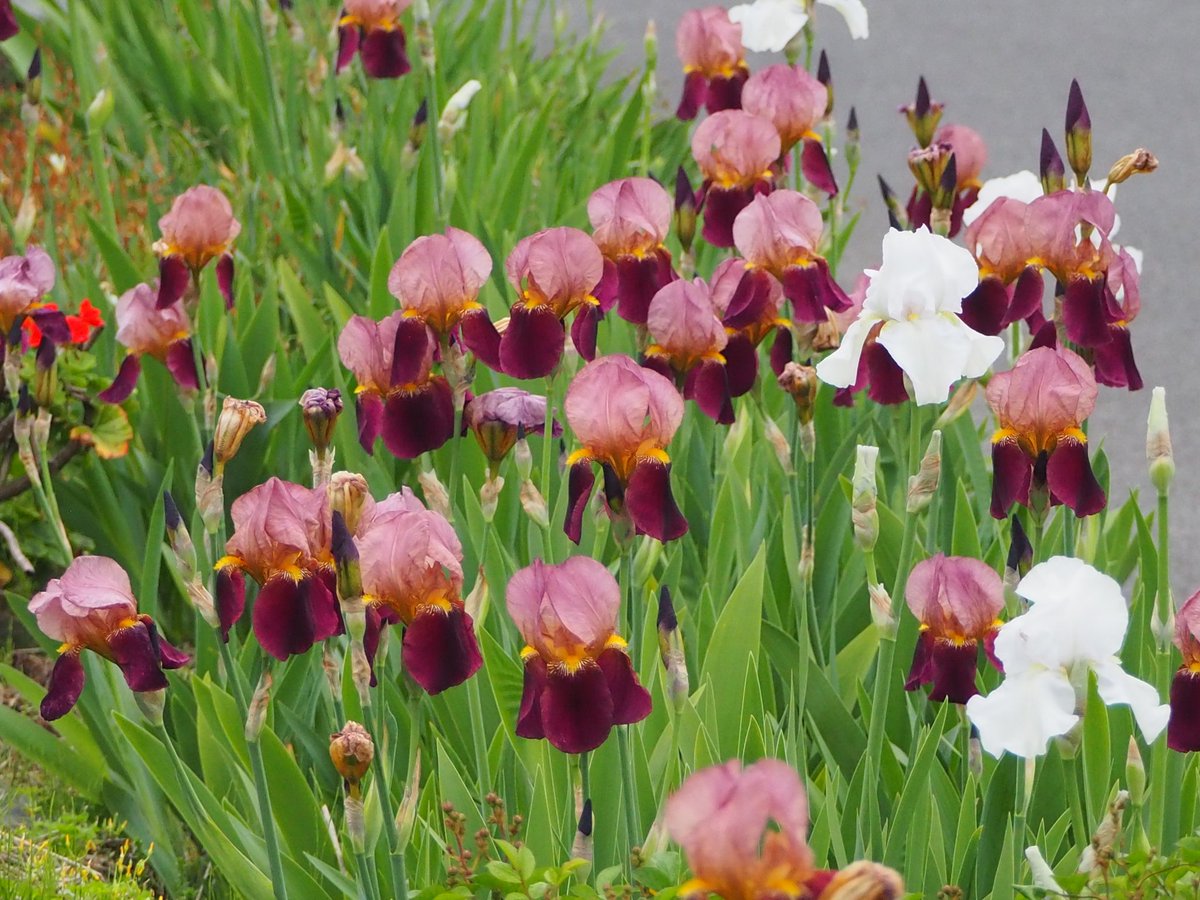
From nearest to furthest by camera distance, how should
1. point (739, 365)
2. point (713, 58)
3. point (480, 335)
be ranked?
1. point (480, 335)
2. point (739, 365)
3. point (713, 58)

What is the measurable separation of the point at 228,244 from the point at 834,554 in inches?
45.2

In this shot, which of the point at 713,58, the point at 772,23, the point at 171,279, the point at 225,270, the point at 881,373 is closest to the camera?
the point at 881,373

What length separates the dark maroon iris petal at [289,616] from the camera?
140 cm

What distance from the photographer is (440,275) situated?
1.82 m

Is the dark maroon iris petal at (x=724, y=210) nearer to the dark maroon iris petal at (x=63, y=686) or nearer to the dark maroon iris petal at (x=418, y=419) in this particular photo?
the dark maroon iris petal at (x=418, y=419)

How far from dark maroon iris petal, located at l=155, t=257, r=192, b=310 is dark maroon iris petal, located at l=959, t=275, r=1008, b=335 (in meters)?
1.27

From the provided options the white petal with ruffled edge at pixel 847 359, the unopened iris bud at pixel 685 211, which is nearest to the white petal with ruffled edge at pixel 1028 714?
the white petal with ruffled edge at pixel 847 359

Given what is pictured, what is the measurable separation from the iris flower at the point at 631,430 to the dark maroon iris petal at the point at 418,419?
1.30ft

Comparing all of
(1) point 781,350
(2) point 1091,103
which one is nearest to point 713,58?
(1) point 781,350

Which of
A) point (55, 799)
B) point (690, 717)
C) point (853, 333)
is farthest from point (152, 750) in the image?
point (853, 333)

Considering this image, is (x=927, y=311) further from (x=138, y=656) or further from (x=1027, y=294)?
(x=138, y=656)

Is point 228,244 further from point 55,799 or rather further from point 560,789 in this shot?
point 560,789

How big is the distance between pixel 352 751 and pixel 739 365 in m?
0.93

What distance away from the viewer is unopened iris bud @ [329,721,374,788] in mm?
1233
